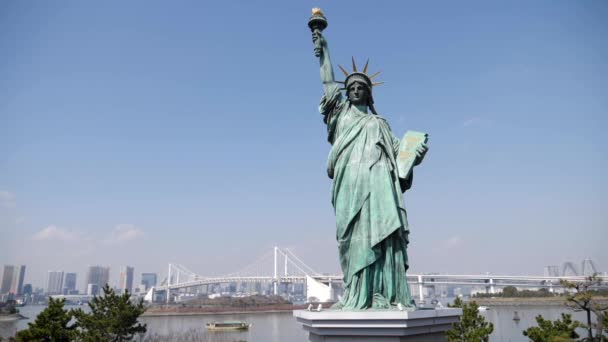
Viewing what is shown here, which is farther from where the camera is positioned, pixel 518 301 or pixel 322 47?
pixel 518 301

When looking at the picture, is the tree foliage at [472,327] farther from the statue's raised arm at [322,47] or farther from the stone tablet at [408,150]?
the statue's raised arm at [322,47]

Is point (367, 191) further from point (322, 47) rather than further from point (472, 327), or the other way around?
point (472, 327)

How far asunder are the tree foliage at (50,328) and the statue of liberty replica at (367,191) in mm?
9662

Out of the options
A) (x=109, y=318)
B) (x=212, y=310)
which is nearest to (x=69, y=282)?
(x=212, y=310)

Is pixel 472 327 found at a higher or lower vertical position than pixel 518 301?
higher

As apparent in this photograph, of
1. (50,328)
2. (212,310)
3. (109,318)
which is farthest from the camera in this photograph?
(212,310)

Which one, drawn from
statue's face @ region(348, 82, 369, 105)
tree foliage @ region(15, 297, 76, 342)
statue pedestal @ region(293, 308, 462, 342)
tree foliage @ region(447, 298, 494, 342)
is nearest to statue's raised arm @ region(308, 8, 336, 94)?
statue's face @ region(348, 82, 369, 105)

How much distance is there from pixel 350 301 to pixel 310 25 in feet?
16.3

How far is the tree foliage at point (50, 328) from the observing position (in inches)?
464

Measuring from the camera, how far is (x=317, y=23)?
7723 millimetres

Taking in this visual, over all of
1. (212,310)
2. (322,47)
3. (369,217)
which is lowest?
(212,310)

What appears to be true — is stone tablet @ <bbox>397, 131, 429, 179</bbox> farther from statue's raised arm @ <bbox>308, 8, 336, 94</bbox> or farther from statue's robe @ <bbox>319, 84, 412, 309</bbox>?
statue's raised arm @ <bbox>308, 8, 336, 94</bbox>

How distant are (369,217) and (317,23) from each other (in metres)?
3.72

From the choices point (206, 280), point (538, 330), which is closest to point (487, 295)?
point (206, 280)
